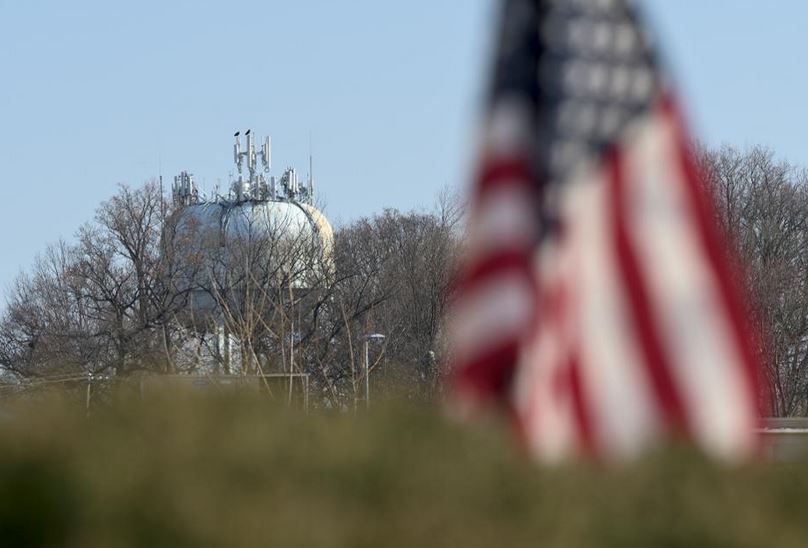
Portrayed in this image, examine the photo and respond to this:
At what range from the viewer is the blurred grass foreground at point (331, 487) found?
339 cm

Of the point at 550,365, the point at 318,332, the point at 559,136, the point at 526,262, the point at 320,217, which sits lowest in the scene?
the point at 550,365

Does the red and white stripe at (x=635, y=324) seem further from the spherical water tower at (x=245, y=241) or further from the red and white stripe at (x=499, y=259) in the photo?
the spherical water tower at (x=245, y=241)

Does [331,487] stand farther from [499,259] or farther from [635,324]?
[635,324]

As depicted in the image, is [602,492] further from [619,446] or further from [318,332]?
[318,332]

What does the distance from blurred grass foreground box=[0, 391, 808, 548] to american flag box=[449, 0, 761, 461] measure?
0.36m

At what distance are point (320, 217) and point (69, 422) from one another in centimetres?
7318

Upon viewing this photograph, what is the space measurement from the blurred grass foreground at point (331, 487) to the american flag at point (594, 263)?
359 mm

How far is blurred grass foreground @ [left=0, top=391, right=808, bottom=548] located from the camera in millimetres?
3391

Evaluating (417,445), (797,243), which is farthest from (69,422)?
(797,243)

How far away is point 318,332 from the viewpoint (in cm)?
4972

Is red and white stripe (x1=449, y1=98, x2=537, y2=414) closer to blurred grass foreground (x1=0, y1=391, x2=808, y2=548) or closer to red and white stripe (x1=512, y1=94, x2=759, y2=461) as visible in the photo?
red and white stripe (x1=512, y1=94, x2=759, y2=461)

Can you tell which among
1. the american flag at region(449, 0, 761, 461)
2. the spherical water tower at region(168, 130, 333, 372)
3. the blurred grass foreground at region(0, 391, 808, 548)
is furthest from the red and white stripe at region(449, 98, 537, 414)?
the spherical water tower at region(168, 130, 333, 372)

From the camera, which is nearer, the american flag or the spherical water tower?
the american flag

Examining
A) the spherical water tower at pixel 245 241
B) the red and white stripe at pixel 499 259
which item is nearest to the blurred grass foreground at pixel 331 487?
the red and white stripe at pixel 499 259
